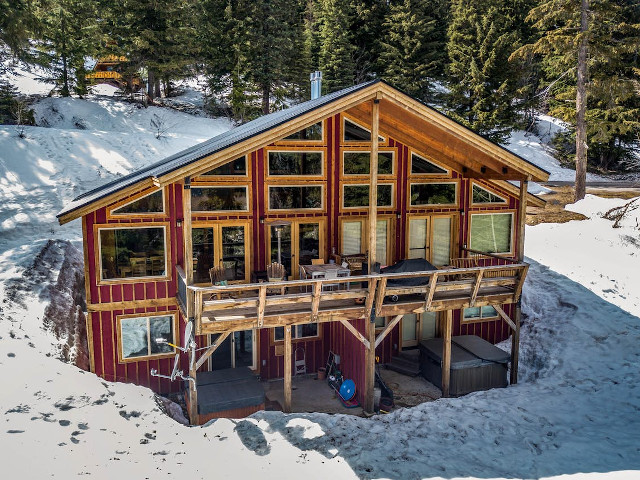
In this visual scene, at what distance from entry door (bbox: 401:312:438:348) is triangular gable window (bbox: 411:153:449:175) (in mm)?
4194

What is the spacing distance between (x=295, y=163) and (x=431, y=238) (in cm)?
459

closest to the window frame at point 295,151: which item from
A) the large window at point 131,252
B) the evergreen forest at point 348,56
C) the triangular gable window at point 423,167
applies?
the triangular gable window at point 423,167

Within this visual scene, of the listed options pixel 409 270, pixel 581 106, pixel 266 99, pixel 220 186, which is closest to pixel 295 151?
pixel 220 186

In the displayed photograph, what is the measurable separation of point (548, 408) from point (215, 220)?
353 inches

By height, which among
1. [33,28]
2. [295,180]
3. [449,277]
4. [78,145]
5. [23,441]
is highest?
[33,28]

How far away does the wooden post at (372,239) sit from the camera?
10969mm

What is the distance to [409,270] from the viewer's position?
12383mm

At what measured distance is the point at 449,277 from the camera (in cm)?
1412

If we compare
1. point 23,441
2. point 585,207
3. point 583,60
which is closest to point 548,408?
point 23,441

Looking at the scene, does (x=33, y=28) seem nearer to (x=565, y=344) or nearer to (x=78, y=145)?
(x=78, y=145)

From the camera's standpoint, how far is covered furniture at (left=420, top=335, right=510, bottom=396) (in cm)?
1266

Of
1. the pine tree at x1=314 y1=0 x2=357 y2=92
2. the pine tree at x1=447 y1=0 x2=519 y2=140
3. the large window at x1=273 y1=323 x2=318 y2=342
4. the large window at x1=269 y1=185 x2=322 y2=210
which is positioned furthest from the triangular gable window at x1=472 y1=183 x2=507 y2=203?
the pine tree at x1=314 y1=0 x2=357 y2=92

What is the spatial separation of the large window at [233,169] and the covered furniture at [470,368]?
7020mm

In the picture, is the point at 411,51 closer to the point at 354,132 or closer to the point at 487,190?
the point at 487,190
